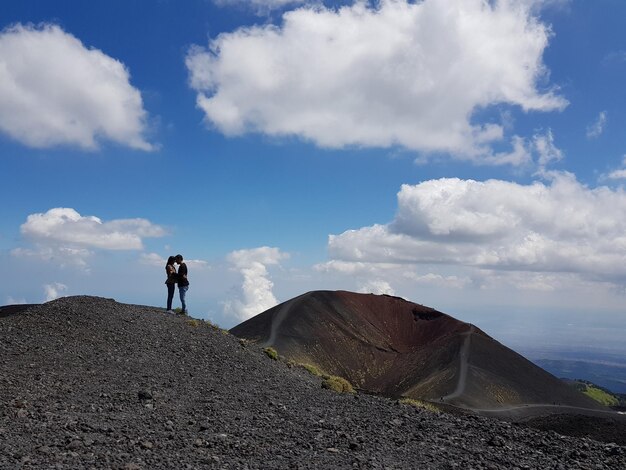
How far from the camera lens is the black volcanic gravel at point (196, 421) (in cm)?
997

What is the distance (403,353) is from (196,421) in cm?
8135

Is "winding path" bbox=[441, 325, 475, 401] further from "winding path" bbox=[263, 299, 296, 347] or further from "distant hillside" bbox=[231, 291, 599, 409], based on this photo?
"winding path" bbox=[263, 299, 296, 347]

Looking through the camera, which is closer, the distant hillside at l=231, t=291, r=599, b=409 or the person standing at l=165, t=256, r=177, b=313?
the person standing at l=165, t=256, r=177, b=313

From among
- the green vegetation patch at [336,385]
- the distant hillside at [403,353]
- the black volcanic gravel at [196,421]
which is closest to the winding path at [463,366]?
the distant hillside at [403,353]

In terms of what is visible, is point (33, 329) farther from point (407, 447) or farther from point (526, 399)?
point (526, 399)

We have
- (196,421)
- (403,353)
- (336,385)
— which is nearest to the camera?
(196,421)

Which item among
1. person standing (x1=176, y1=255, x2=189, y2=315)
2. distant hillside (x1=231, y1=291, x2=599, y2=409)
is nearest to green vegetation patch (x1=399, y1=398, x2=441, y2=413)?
person standing (x1=176, y1=255, x2=189, y2=315)

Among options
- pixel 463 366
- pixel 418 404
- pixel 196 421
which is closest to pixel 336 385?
pixel 418 404

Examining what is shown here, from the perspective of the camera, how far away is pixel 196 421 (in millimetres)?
12422

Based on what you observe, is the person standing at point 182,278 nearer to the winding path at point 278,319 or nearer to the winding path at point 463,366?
the winding path at point 463,366

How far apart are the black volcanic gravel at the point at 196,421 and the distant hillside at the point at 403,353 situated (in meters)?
50.7

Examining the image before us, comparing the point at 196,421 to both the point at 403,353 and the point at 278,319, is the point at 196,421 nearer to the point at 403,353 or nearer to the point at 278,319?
the point at 278,319

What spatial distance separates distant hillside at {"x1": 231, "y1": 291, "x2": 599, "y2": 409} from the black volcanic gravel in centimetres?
5068

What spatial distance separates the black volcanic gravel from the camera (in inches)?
392
